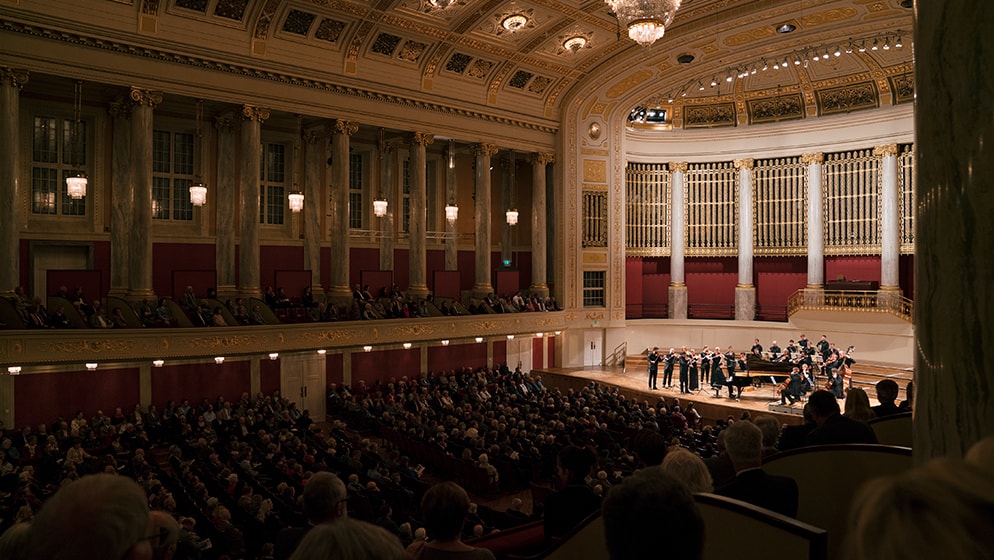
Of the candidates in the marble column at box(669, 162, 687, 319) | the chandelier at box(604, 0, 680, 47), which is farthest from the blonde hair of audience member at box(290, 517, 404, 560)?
the marble column at box(669, 162, 687, 319)

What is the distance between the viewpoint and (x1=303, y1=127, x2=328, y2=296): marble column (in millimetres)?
23516

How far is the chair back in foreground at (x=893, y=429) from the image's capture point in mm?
5199

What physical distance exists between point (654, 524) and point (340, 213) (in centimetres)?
2147

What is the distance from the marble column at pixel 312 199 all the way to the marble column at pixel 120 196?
5697mm

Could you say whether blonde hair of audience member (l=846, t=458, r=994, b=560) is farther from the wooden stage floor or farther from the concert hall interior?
the wooden stage floor

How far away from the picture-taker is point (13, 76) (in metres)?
16.0

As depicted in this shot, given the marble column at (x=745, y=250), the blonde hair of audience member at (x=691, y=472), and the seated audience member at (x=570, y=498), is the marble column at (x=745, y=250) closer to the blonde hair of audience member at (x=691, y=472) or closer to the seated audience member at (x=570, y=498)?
the seated audience member at (x=570, y=498)

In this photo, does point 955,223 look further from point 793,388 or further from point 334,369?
point 334,369

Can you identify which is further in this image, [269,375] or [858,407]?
[269,375]

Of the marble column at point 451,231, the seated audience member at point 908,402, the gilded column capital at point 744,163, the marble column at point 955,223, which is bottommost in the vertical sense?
the seated audience member at point 908,402

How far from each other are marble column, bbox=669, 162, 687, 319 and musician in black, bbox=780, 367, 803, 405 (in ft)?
37.5

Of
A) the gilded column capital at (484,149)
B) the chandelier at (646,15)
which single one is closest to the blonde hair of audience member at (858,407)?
the chandelier at (646,15)

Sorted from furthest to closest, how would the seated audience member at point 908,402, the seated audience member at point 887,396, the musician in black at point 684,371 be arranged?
the musician in black at point 684,371, the seated audience member at point 887,396, the seated audience member at point 908,402

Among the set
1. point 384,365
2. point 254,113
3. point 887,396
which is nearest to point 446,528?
point 887,396
